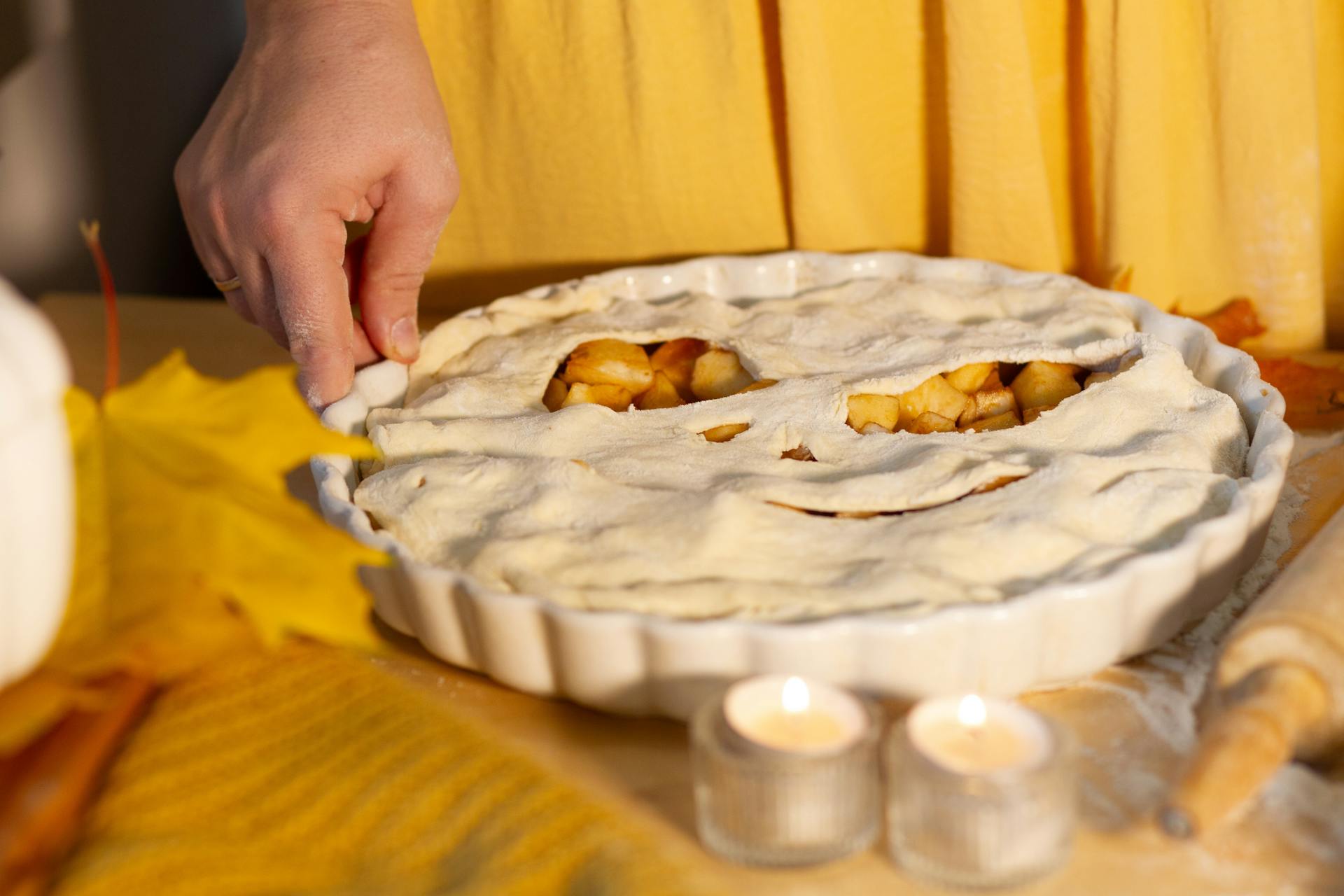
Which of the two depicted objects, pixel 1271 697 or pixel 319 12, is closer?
pixel 1271 697

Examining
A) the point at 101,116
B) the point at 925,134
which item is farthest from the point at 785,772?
the point at 101,116

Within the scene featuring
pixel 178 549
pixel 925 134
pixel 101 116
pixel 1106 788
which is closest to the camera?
pixel 178 549

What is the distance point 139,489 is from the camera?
1.96 feet

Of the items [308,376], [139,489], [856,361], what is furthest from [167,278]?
[139,489]

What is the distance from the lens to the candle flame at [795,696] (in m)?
0.65

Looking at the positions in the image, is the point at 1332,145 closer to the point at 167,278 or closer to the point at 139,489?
the point at 139,489

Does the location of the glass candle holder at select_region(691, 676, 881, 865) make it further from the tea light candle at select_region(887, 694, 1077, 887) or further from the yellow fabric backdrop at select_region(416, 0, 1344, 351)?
the yellow fabric backdrop at select_region(416, 0, 1344, 351)

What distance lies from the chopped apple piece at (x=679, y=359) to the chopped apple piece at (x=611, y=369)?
0.07 feet

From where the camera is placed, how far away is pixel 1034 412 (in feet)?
3.37

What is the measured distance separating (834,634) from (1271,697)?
228mm

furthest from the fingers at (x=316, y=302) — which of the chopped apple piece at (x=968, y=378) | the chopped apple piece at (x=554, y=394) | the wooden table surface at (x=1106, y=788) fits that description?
the chopped apple piece at (x=968, y=378)

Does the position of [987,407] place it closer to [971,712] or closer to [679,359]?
[679,359]

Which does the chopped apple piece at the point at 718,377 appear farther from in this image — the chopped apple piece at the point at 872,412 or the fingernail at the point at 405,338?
the fingernail at the point at 405,338

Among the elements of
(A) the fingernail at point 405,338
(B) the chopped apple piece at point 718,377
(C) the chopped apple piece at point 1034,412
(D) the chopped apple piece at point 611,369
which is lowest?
(C) the chopped apple piece at point 1034,412
